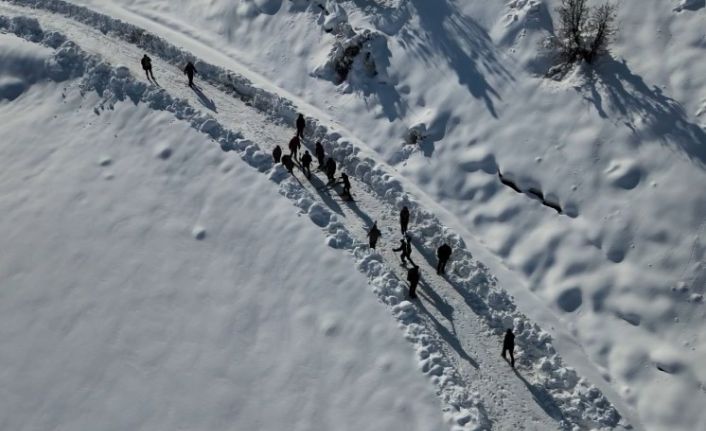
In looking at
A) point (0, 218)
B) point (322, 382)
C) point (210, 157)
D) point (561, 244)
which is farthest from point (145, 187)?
point (561, 244)

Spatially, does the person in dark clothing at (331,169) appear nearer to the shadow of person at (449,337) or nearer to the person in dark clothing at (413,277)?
the person in dark clothing at (413,277)

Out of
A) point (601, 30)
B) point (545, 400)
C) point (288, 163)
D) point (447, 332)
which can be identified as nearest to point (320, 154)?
point (288, 163)

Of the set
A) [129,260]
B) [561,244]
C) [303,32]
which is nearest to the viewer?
[561,244]

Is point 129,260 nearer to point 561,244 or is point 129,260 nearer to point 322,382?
point 322,382

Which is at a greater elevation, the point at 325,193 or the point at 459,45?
the point at 459,45

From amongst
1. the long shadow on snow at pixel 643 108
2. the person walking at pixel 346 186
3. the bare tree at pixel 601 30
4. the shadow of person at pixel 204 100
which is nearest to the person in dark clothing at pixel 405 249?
the person walking at pixel 346 186

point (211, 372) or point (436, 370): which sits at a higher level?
point (436, 370)

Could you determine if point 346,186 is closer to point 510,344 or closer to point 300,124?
point 300,124

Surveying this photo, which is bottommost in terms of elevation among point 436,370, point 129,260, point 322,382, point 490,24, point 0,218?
point 0,218

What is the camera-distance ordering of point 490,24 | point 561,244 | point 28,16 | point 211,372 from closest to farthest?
point 211,372, point 561,244, point 490,24, point 28,16
